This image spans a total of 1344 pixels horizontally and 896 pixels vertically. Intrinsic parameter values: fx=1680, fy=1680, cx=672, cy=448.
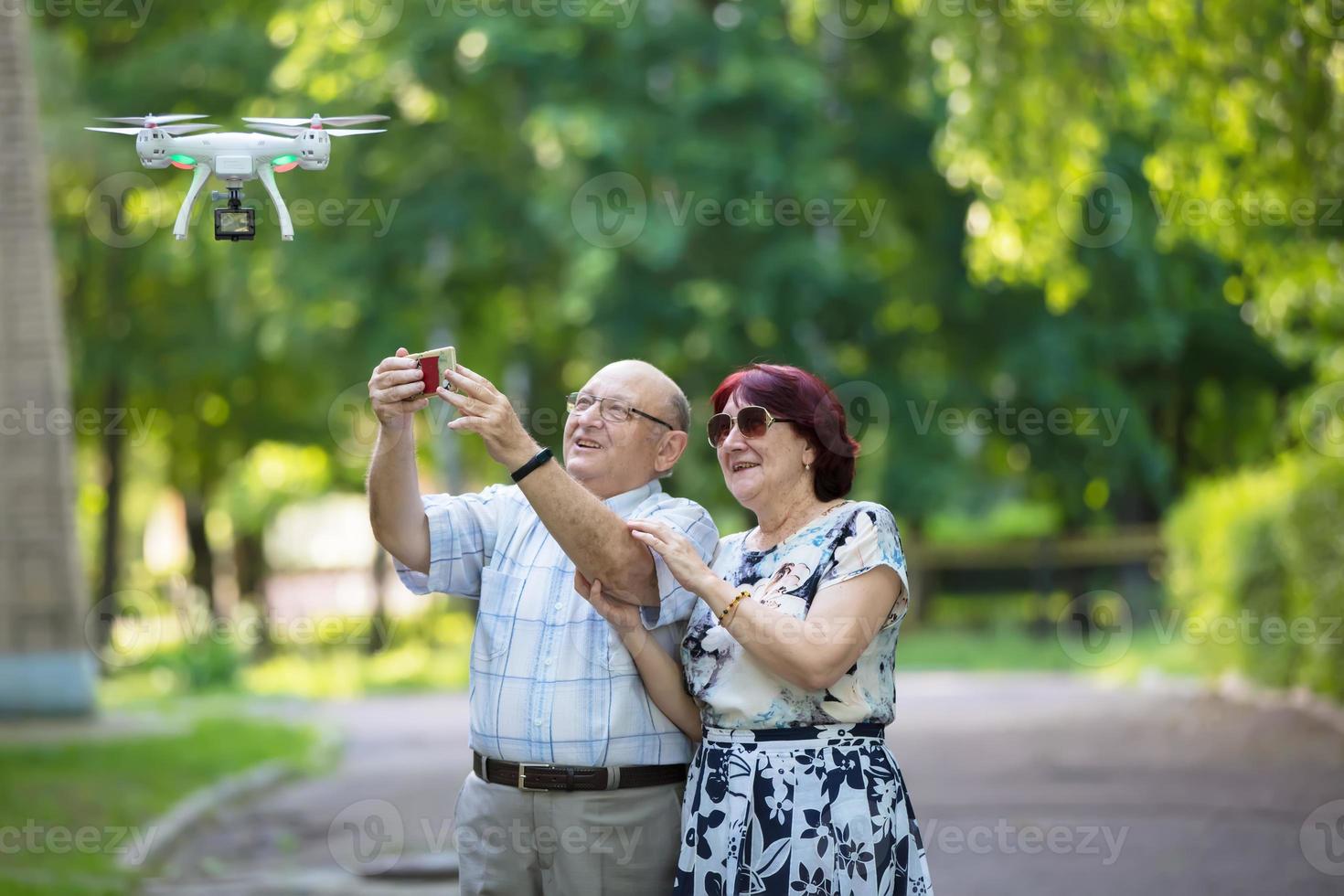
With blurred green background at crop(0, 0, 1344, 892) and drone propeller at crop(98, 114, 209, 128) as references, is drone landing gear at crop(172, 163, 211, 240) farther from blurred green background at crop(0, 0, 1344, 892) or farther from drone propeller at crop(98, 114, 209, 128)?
blurred green background at crop(0, 0, 1344, 892)

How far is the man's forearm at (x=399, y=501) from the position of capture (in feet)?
12.9

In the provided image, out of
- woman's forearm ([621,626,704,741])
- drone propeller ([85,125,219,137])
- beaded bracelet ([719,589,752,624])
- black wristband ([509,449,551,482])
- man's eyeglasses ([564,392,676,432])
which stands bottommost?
woman's forearm ([621,626,704,741])

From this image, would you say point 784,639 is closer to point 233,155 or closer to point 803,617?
point 803,617

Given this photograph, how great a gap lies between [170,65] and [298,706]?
26.0 ft

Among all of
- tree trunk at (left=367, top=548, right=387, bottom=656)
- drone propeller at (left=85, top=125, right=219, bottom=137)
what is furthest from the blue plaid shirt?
tree trunk at (left=367, top=548, right=387, bottom=656)

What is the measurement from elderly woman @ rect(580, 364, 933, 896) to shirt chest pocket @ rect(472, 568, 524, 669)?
0.33m

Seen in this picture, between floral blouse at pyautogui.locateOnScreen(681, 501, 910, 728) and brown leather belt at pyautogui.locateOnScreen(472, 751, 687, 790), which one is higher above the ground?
floral blouse at pyautogui.locateOnScreen(681, 501, 910, 728)

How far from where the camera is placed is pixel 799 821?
12.6ft

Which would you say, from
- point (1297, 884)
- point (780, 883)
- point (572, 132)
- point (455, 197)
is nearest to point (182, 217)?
point (780, 883)

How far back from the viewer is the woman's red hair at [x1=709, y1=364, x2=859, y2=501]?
4.00 m

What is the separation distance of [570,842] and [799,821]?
1.82 feet

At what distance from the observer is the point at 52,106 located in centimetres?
2084

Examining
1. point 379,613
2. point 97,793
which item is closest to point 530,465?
point 97,793

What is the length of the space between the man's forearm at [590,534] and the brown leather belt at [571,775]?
0.44 metres
